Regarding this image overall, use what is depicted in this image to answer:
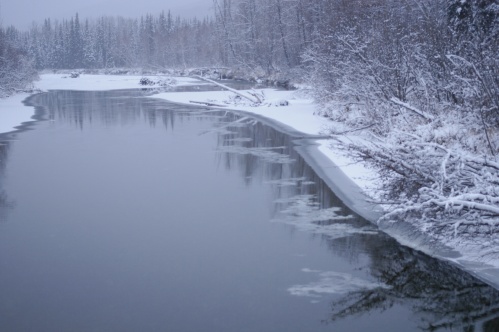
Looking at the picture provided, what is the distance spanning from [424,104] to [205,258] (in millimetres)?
10699

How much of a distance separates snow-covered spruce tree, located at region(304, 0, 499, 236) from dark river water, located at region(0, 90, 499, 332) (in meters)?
1.03

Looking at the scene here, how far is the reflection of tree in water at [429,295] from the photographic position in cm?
707

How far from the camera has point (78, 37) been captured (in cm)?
11538

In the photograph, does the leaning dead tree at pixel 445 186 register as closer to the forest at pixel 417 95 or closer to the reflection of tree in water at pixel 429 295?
the forest at pixel 417 95

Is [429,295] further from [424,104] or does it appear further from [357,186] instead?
[424,104]

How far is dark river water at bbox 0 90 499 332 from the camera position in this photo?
7.16 m

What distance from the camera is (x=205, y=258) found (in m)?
9.09

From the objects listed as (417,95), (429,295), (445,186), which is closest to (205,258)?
(429,295)

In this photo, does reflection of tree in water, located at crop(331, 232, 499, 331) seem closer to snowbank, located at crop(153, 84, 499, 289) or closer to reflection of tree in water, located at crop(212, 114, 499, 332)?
reflection of tree in water, located at crop(212, 114, 499, 332)

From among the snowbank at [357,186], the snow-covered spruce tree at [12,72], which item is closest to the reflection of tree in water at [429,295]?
the snowbank at [357,186]

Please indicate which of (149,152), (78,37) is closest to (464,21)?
(149,152)

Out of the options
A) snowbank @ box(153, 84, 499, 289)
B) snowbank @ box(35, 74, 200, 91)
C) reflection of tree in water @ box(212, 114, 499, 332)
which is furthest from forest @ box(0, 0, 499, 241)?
snowbank @ box(35, 74, 200, 91)

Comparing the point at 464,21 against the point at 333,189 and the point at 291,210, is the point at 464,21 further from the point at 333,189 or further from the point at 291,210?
the point at 291,210

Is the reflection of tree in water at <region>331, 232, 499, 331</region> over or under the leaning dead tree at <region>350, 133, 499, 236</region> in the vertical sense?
under
